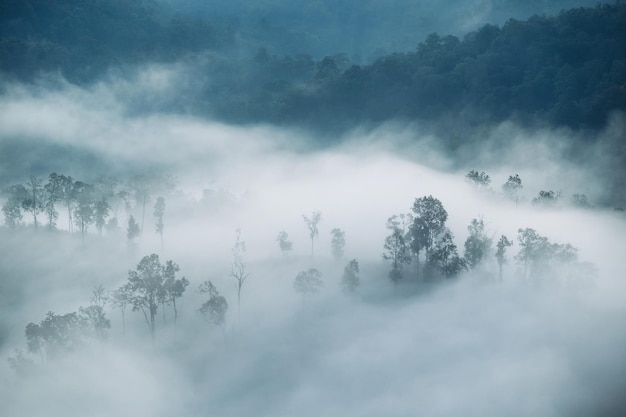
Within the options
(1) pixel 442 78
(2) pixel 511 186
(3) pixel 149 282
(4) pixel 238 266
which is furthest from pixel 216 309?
(1) pixel 442 78

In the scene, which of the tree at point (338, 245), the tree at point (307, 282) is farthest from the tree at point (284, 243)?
the tree at point (307, 282)

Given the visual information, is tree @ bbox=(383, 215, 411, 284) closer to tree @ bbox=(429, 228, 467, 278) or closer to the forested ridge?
tree @ bbox=(429, 228, 467, 278)

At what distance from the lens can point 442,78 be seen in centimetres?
13488

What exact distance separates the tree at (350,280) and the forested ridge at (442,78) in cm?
5512

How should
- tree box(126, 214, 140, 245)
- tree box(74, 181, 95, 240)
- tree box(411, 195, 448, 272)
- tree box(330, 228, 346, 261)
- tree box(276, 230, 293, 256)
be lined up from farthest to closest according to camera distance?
tree box(74, 181, 95, 240) → tree box(126, 214, 140, 245) → tree box(276, 230, 293, 256) → tree box(330, 228, 346, 261) → tree box(411, 195, 448, 272)

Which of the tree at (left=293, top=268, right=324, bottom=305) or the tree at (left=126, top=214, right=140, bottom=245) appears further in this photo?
the tree at (left=126, top=214, right=140, bottom=245)

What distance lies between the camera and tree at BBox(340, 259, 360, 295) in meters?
69.6

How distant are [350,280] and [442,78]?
254 feet

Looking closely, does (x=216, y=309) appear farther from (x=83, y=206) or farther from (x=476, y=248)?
(x=83, y=206)

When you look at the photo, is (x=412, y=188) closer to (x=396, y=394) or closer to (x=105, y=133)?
(x=396, y=394)

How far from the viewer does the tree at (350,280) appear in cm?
A: 6956

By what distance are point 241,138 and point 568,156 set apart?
74.2 metres

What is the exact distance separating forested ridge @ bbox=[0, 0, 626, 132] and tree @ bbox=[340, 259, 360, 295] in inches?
2170

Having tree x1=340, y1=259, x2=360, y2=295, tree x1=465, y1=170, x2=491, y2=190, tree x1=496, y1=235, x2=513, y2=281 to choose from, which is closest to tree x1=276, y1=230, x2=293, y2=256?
tree x1=340, y1=259, x2=360, y2=295
